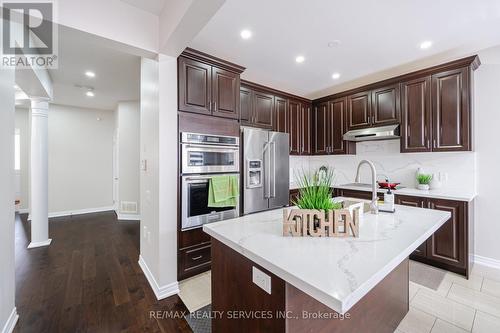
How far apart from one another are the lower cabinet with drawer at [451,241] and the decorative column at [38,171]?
5.56 m

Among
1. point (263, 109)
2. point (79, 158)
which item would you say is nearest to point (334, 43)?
point (263, 109)

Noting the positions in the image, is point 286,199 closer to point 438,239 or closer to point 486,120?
point 438,239

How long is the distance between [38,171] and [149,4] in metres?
3.26

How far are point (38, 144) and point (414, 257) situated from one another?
5.88 meters

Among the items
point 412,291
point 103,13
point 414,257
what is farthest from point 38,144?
point 414,257

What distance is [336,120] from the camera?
3.93m

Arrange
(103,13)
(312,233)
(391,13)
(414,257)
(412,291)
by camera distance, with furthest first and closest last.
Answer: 1. (414,257)
2. (412,291)
3. (391,13)
4. (103,13)
5. (312,233)

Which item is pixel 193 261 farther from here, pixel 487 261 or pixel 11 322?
pixel 487 261

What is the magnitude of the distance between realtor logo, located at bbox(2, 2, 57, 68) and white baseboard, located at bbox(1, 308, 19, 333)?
2.02m

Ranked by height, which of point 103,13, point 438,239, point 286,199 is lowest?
point 438,239

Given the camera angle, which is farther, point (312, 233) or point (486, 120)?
point (486, 120)

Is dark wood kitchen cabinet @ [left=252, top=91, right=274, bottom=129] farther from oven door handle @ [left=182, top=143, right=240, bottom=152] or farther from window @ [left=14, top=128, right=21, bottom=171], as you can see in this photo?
window @ [left=14, top=128, right=21, bottom=171]

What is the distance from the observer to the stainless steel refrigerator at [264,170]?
3.02 m

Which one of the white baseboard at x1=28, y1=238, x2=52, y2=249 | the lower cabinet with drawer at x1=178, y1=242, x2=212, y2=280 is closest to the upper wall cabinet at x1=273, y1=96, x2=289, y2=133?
the lower cabinet with drawer at x1=178, y1=242, x2=212, y2=280
